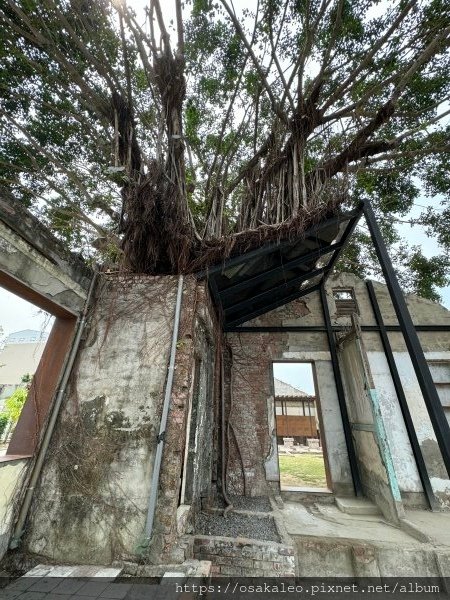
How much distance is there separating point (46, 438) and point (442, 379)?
7.05m

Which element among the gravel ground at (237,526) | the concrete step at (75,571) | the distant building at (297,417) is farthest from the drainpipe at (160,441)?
the distant building at (297,417)

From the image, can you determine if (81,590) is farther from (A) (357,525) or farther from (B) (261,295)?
(B) (261,295)

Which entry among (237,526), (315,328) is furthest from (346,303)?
(237,526)

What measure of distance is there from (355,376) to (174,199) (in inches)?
176

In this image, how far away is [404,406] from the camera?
17.4ft

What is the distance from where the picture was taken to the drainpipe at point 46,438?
7.87 ft

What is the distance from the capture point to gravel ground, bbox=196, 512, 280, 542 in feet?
10.7

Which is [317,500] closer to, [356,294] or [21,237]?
[356,294]

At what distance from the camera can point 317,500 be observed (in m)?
4.94

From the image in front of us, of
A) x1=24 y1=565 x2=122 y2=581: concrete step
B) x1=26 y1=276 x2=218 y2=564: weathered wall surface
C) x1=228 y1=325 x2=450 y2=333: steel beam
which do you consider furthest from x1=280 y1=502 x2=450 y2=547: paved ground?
x1=228 y1=325 x2=450 y2=333: steel beam

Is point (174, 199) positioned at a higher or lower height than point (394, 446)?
higher

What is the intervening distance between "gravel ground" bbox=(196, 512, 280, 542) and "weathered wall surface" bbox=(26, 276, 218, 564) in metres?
1.27

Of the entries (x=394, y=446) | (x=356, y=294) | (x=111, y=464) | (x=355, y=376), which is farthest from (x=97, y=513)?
(x=356, y=294)

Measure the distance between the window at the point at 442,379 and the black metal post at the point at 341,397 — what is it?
2027mm
